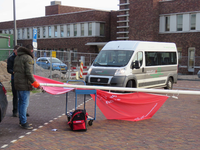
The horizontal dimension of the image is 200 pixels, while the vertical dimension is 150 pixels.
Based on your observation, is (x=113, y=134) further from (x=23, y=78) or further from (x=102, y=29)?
(x=102, y=29)

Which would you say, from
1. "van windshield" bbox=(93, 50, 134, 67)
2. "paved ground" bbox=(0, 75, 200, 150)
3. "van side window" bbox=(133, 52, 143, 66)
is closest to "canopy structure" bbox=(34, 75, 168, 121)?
"paved ground" bbox=(0, 75, 200, 150)

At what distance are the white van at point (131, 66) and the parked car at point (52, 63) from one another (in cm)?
407

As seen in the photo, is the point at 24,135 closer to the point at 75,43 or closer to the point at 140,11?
the point at 140,11

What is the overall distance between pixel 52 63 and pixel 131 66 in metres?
6.63

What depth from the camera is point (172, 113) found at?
29.1ft

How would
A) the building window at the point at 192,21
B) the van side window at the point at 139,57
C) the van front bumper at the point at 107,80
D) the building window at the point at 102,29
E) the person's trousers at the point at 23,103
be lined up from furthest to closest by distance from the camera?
1. the building window at the point at 102,29
2. the building window at the point at 192,21
3. the van side window at the point at 139,57
4. the van front bumper at the point at 107,80
5. the person's trousers at the point at 23,103

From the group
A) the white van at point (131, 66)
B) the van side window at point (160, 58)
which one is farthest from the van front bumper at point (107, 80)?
the van side window at point (160, 58)

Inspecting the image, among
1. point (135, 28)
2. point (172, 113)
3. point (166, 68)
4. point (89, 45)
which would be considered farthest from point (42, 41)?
point (172, 113)

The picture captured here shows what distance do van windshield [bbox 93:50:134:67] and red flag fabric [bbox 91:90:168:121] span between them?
488cm

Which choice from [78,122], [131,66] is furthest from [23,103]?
[131,66]

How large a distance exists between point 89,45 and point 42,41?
41.9 feet

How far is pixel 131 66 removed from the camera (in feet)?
40.5

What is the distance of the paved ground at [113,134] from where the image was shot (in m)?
5.58

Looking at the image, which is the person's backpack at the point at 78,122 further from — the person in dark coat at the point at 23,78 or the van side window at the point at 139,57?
the van side window at the point at 139,57
